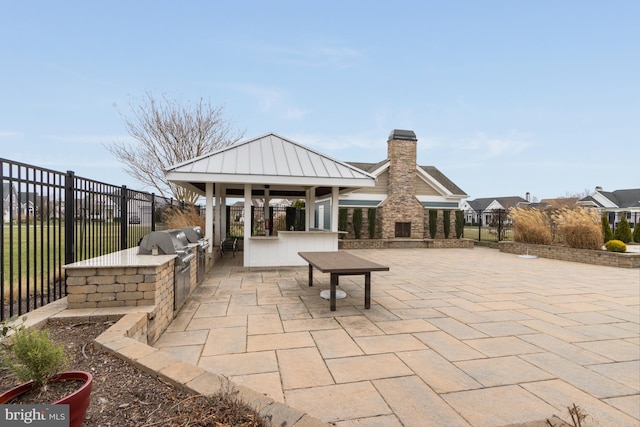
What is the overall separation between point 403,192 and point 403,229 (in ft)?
5.83

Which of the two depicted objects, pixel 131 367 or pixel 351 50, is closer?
pixel 131 367

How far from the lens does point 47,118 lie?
9.16m

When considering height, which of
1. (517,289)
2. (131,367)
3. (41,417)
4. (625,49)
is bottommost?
(517,289)

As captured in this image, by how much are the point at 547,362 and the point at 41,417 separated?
363cm

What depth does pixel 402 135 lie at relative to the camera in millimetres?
14484

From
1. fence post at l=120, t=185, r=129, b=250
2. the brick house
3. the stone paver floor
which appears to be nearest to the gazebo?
fence post at l=120, t=185, r=129, b=250

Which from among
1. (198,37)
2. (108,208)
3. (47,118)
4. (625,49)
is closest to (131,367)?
(108,208)

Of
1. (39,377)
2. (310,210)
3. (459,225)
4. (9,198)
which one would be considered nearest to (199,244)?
(9,198)

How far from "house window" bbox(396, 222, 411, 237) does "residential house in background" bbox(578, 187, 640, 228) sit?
24.6 metres

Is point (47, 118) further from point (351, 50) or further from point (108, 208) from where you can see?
point (351, 50)

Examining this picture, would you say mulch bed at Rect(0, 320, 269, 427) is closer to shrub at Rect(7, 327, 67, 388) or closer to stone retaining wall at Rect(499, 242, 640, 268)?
shrub at Rect(7, 327, 67, 388)

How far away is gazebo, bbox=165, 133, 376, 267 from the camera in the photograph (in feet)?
22.2

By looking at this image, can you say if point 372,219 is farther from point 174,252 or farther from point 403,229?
point 174,252

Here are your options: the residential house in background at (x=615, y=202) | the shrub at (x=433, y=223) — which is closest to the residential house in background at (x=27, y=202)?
the shrub at (x=433, y=223)
